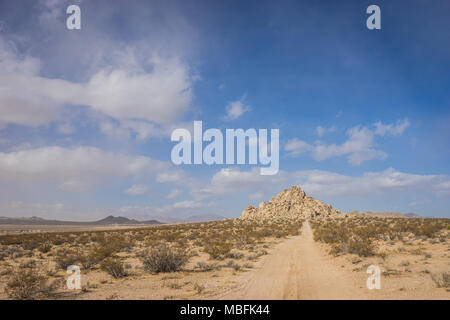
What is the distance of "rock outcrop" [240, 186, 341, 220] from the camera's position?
91938mm

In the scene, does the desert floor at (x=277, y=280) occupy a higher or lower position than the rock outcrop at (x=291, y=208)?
higher

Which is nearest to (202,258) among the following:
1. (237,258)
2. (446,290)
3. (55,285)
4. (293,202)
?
(237,258)

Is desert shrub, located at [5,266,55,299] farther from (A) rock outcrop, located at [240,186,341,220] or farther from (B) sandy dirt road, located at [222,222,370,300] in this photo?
(A) rock outcrop, located at [240,186,341,220]

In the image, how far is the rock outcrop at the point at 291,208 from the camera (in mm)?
91938

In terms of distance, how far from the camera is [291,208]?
9850cm

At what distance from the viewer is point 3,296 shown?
8883mm

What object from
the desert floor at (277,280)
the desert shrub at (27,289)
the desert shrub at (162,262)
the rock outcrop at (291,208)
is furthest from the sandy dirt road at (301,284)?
the rock outcrop at (291,208)

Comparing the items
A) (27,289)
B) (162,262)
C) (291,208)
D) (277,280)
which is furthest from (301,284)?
(291,208)

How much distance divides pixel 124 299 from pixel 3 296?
4258 mm

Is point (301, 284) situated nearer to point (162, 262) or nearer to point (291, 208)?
point (162, 262)

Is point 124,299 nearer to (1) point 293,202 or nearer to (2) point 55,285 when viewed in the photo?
(2) point 55,285

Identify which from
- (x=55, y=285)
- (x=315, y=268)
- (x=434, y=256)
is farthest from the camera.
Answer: (x=434, y=256)

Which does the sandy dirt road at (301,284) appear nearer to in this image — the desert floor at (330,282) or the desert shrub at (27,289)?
the desert floor at (330,282)

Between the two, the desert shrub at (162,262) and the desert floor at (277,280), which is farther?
the desert shrub at (162,262)
